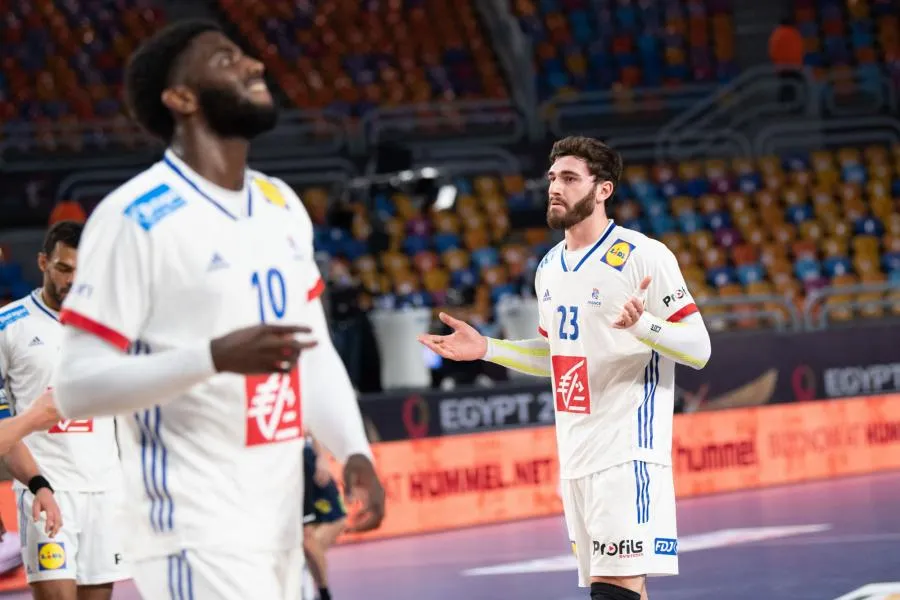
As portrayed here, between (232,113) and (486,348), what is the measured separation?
3051 millimetres

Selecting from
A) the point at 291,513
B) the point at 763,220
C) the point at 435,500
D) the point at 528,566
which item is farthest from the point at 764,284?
the point at 291,513

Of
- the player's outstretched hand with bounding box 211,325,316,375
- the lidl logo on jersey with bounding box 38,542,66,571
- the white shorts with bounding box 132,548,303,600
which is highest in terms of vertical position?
the player's outstretched hand with bounding box 211,325,316,375

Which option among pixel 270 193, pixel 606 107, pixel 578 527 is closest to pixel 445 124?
pixel 606 107

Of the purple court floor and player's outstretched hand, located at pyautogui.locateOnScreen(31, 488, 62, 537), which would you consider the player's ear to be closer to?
player's outstretched hand, located at pyautogui.locateOnScreen(31, 488, 62, 537)

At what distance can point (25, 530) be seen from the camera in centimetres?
743

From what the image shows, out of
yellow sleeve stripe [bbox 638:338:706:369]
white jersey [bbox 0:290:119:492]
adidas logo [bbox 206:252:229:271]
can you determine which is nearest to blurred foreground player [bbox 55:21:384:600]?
adidas logo [bbox 206:252:229:271]

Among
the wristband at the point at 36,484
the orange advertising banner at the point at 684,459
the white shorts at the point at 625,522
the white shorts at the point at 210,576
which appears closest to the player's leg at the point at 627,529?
the white shorts at the point at 625,522

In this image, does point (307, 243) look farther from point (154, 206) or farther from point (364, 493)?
point (364, 493)

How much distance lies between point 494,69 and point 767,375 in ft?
31.0

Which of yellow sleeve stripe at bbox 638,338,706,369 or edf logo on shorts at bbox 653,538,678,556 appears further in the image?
edf logo on shorts at bbox 653,538,678,556

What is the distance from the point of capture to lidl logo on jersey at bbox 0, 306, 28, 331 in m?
7.34

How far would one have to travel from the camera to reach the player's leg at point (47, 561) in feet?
23.8

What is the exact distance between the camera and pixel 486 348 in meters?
6.75

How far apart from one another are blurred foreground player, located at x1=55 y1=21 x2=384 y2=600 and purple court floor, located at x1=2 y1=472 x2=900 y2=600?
21.7 ft
